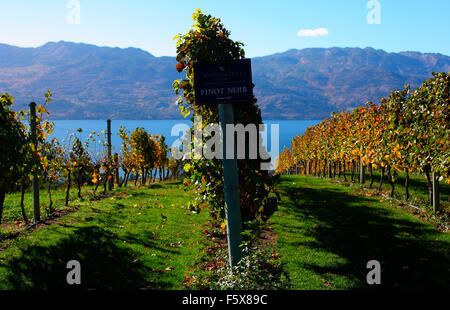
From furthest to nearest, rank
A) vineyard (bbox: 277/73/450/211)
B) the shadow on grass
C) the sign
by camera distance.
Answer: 1. vineyard (bbox: 277/73/450/211)
2. the shadow on grass
3. the sign

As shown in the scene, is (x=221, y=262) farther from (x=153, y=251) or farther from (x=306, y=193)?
(x=306, y=193)

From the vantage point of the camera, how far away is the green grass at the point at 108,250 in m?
5.94

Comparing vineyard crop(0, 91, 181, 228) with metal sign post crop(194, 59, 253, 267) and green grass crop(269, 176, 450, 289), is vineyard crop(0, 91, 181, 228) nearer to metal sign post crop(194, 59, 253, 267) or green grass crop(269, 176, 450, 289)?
metal sign post crop(194, 59, 253, 267)

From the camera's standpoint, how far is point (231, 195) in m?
5.36

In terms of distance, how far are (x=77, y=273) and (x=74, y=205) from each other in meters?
8.01

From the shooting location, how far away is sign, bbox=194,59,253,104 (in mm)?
5117

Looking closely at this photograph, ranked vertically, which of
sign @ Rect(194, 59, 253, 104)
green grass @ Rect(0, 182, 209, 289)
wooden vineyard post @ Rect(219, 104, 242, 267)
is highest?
sign @ Rect(194, 59, 253, 104)

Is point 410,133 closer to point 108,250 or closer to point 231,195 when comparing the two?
point 231,195

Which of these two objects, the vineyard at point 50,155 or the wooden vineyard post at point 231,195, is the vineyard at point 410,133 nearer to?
the wooden vineyard post at point 231,195

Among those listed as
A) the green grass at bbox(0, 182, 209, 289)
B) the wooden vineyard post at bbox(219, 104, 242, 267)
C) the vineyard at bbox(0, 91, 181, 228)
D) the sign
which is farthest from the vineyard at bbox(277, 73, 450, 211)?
the vineyard at bbox(0, 91, 181, 228)

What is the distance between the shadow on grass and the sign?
3.52m

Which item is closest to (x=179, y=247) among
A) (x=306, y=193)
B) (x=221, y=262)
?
(x=221, y=262)
